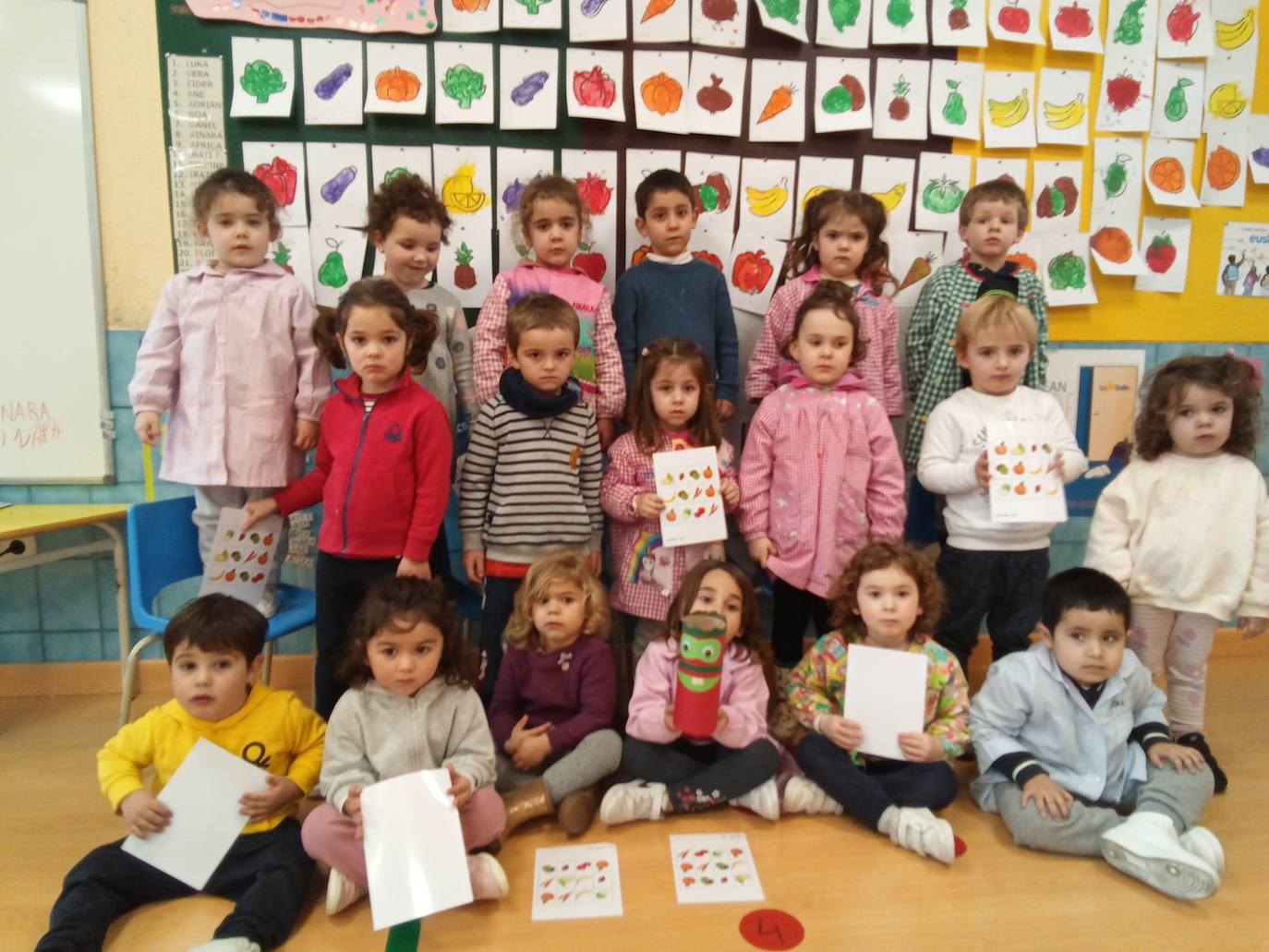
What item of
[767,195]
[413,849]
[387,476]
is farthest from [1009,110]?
[413,849]

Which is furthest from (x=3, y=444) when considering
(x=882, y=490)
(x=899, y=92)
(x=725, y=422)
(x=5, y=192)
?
(x=899, y=92)

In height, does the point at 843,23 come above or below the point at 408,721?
above

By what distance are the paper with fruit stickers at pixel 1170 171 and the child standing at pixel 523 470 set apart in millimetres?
2492

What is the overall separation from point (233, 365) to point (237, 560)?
1.96 ft

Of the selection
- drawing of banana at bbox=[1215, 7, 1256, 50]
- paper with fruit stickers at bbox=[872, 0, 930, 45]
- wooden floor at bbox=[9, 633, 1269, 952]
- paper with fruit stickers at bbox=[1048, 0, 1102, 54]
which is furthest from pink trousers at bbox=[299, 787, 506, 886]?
drawing of banana at bbox=[1215, 7, 1256, 50]

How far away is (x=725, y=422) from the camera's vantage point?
301 cm

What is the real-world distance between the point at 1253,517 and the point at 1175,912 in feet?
3.98

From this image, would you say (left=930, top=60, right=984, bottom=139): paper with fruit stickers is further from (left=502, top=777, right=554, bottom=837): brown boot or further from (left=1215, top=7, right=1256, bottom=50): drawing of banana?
(left=502, top=777, right=554, bottom=837): brown boot

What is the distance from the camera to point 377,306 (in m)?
2.20

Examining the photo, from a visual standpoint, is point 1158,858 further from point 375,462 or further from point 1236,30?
point 1236,30

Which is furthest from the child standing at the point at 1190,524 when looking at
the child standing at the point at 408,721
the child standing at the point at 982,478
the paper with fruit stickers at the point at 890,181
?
the child standing at the point at 408,721

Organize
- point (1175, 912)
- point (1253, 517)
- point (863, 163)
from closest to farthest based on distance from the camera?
1. point (1175, 912)
2. point (1253, 517)
3. point (863, 163)

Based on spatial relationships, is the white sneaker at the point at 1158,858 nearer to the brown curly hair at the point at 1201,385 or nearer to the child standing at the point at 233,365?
the brown curly hair at the point at 1201,385

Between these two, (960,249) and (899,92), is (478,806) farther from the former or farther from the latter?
(899,92)
